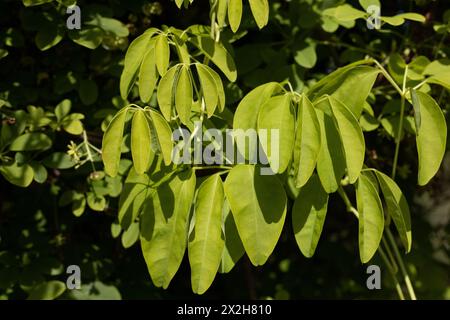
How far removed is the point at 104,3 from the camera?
5.74 ft

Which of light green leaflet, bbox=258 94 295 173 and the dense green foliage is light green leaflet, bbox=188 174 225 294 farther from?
light green leaflet, bbox=258 94 295 173

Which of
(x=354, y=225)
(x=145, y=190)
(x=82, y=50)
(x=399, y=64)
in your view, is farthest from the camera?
(x=354, y=225)

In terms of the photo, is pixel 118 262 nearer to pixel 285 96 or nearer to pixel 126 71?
pixel 126 71

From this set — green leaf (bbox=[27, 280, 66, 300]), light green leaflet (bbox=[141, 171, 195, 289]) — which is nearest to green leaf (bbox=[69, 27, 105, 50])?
light green leaflet (bbox=[141, 171, 195, 289])

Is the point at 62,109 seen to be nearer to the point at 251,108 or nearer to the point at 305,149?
the point at 251,108

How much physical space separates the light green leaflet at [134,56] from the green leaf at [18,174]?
0.37m

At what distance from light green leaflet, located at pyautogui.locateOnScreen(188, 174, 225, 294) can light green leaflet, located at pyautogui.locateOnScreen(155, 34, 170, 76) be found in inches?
10.2

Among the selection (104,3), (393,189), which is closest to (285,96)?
(393,189)

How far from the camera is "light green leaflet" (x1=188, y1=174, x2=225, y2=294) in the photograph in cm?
120

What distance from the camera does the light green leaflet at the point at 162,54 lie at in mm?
1223

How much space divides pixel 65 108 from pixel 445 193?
175 cm

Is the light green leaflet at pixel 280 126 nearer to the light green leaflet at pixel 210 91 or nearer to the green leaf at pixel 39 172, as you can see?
the light green leaflet at pixel 210 91

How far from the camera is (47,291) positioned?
164 cm

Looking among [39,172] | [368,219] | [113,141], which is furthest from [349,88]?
[39,172]
